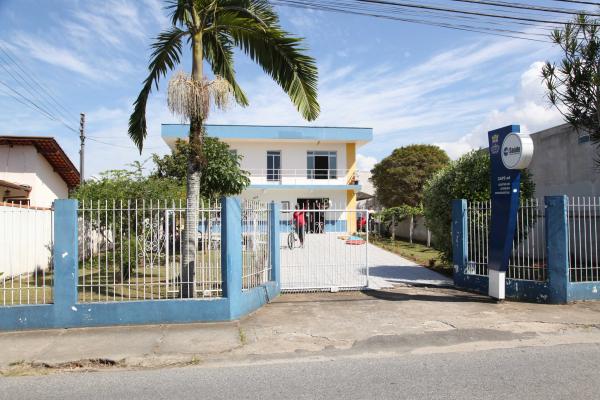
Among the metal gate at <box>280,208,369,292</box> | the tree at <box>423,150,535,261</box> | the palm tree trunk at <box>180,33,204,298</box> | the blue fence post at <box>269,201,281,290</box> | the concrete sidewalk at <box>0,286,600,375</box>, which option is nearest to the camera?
the concrete sidewalk at <box>0,286,600,375</box>

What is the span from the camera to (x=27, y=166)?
638 inches

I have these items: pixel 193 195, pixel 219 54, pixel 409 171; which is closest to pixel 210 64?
pixel 219 54

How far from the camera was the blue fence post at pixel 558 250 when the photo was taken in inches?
337

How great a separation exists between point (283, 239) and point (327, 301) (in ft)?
33.3

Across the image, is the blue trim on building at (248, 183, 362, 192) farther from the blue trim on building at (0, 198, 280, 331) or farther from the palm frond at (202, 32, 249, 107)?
the blue trim on building at (0, 198, 280, 331)

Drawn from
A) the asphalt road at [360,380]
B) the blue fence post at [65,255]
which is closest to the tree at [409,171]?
the asphalt road at [360,380]

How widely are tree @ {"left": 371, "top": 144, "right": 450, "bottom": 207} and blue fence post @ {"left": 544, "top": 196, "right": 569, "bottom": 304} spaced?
1091 inches

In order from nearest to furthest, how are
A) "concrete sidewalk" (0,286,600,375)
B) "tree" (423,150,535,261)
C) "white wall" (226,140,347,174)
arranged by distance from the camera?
"concrete sidewalk" (0,286,600,375), "tree" (423,150,535,261), "white wall" (226,140,347,174)

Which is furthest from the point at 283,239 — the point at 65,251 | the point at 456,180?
the point at 65,251

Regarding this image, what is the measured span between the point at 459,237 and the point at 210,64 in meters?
6.74

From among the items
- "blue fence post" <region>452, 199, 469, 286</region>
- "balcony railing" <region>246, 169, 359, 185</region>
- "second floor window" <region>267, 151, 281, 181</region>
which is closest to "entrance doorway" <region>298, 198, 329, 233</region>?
"balcony railing" <region>246, 169, 359, 185</region>

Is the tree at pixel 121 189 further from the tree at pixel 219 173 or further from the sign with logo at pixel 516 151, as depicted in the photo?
the sign with logo at pixel 516 151

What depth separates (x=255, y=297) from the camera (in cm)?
846

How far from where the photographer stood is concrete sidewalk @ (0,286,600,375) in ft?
19.8
